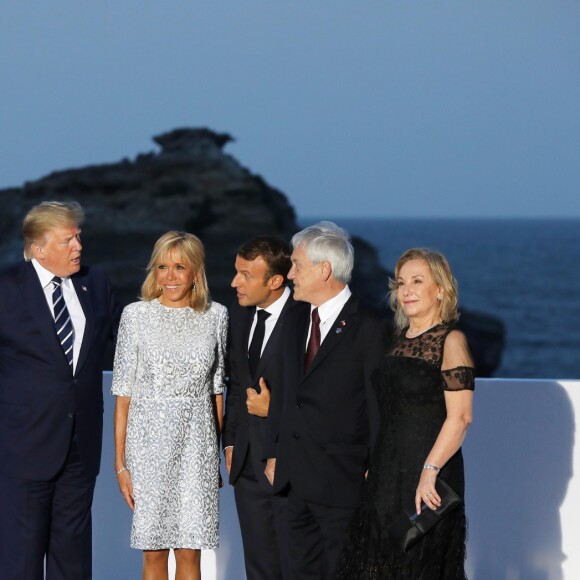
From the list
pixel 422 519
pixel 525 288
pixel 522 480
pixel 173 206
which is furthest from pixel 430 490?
pixel 525 288

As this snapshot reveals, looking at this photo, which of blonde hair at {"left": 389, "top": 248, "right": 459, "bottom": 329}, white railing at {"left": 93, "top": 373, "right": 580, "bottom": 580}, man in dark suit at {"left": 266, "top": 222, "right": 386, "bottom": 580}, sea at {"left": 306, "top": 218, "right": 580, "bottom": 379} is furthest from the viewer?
sea at {"left": 306, "top": 218, "right": 580, "bottom": 379}

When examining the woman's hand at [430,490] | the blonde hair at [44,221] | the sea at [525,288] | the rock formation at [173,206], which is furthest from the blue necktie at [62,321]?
the sea at [525,288]

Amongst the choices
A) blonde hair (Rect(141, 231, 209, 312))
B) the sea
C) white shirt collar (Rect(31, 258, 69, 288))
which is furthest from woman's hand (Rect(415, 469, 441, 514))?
the sea

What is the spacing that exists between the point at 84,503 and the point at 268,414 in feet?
2.40

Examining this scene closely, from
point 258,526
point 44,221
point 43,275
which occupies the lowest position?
point 258,526

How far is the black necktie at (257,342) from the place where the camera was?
430 centimetres

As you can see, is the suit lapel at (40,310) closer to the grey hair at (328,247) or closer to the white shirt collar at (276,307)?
the white shirt collar at (276,307)

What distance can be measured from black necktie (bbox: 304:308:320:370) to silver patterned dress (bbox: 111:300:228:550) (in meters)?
0.41

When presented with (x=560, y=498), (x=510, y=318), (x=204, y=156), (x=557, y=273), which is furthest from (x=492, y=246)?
(x=560, y=498)

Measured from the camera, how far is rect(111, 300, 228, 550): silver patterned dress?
425cm

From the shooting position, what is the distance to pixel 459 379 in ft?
12.0

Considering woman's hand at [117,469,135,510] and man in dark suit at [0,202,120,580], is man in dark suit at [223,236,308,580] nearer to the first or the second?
woman's hand at [117,469,135,510]

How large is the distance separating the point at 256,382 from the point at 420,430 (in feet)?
2.48

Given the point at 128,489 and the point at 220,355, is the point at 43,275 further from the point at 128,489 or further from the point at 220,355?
the point at 128,489
